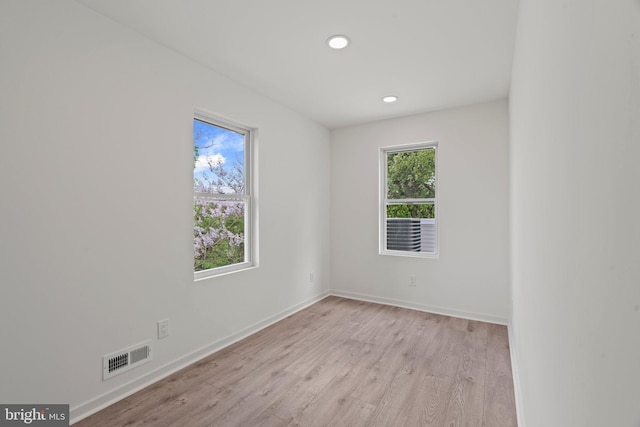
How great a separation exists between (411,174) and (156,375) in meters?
3.50

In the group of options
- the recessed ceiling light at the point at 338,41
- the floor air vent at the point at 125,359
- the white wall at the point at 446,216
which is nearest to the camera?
the floor air vent at the point at 125,359

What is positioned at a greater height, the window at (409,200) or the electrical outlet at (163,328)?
the window at (409,200)

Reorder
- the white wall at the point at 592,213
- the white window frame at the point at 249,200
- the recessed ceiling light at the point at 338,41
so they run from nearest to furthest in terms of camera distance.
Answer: the white wall at the point at 592,213 → the recessed ceiling light at the point at 338,41 → the white window frame at the point at 249,200

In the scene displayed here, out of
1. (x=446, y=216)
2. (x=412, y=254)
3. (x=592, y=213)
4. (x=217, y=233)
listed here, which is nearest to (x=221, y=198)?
(x=217, y=233)

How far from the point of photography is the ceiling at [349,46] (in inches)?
75.5

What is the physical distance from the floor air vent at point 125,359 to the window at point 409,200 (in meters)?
2.98

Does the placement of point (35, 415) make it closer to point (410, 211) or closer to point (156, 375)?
point (156, 375)

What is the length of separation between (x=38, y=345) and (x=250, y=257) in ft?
5.86

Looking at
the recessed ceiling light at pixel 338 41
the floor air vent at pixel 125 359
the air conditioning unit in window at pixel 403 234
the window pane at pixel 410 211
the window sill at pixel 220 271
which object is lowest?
the floor air vent at pixel 125 359

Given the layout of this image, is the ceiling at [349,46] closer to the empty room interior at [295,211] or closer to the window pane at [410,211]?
the empty room interior at [295,211]

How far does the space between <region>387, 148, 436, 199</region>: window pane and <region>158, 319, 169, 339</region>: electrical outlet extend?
3.06 metres

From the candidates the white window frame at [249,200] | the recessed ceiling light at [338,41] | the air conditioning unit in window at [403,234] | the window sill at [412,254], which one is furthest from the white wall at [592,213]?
the air conditioning unit in window at [403,234]

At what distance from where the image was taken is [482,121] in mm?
3496

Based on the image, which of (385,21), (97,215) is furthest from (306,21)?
(97,215)
